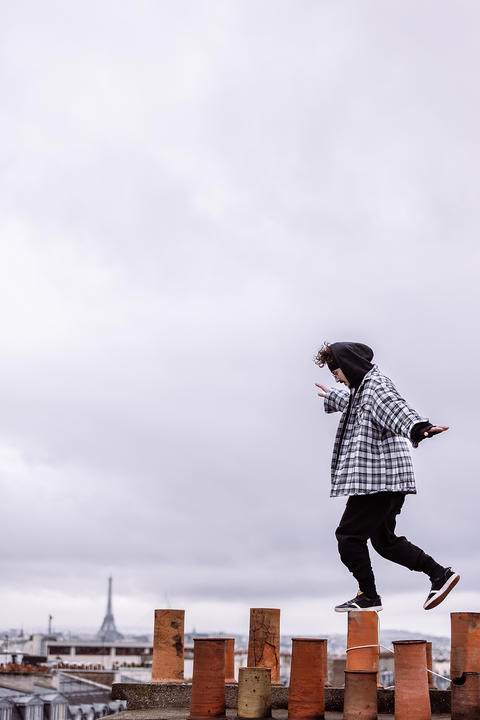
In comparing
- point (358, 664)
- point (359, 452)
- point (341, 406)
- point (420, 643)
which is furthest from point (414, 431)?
A: point (358, 664)

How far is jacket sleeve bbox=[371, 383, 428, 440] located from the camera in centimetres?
711

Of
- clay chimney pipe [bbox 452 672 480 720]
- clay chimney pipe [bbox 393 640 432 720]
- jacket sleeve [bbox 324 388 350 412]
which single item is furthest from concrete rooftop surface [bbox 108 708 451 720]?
jacket sleeve [bbox 324 388 350 412]

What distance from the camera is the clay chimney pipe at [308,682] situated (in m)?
6.84

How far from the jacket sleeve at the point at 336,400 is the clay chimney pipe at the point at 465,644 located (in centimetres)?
223

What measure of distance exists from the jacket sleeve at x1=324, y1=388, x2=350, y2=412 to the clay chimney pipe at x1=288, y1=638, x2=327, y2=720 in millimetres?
→ 2277

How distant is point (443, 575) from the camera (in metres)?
7.07

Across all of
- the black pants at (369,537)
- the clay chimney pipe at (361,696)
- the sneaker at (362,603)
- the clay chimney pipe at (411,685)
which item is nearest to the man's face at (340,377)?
the black pants at (369,537)

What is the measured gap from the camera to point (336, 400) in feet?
26.8

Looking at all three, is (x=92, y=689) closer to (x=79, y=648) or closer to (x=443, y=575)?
(x=443, y=575)

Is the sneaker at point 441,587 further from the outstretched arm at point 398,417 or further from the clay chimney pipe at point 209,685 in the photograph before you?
the clay chimney pipe at point 209,685

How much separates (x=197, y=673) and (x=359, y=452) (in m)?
2.36

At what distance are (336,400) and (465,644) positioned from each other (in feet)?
8.36

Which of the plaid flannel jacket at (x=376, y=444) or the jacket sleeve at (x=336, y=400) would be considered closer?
the plaid flannel jacket at (x=376, y=444)

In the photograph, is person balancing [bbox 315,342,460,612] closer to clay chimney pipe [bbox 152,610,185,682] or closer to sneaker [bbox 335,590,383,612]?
sneaker [bbox 335,590,383,612]
